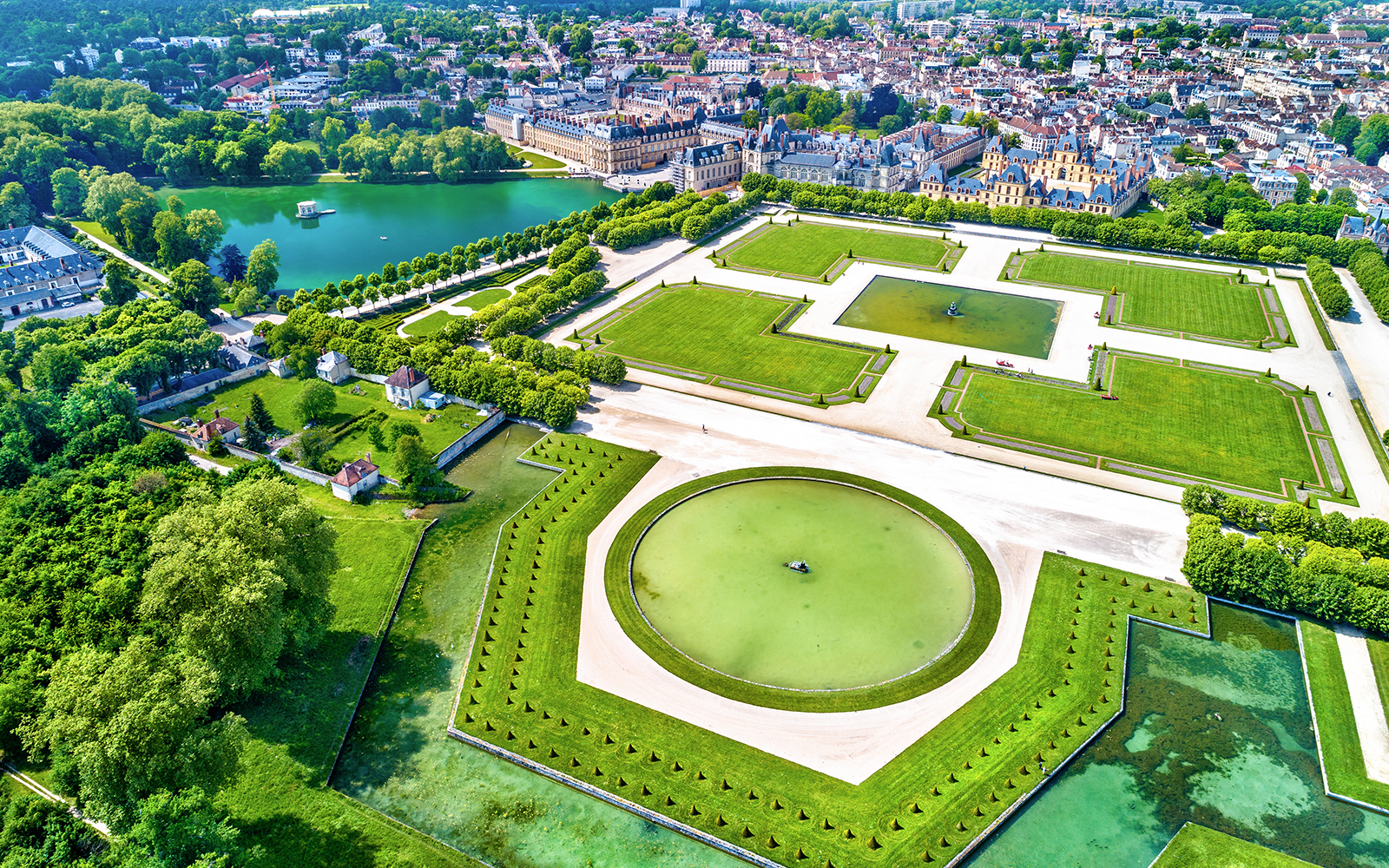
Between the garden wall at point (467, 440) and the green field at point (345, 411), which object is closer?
the garden wall at point (467, 440)

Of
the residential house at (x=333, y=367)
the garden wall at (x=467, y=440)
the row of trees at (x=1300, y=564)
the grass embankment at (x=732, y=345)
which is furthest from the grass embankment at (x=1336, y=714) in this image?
the residential house at (x=333, y=367)

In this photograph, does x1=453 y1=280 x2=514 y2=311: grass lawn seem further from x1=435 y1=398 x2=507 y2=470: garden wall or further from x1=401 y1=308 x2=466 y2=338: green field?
x1=435 y1=398 x2=507 y2=470: garden wall

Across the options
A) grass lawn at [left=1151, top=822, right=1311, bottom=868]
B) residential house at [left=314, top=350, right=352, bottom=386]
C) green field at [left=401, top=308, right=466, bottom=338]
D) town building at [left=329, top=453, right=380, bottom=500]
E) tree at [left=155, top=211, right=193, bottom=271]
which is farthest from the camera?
tree at [left=155, top=211, right=193, bottom=271]

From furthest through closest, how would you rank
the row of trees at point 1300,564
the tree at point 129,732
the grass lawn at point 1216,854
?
the row of trees at point 1300,564 < the grass lawn at point 1216,854 < the tree at point 129,732

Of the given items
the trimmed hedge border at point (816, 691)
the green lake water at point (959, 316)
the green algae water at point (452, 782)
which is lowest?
the green algae water at point (452, 782)

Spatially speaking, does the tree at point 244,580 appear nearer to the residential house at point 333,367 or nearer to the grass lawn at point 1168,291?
the residential house at point 333,367

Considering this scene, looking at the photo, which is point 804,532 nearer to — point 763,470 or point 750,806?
point 763,470

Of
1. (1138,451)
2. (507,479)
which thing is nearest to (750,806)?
(507,479)

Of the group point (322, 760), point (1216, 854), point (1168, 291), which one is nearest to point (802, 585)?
point (1216, 854)

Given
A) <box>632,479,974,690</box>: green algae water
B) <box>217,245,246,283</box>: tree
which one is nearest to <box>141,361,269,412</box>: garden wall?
<box>217,245,246,283</box>: tree
